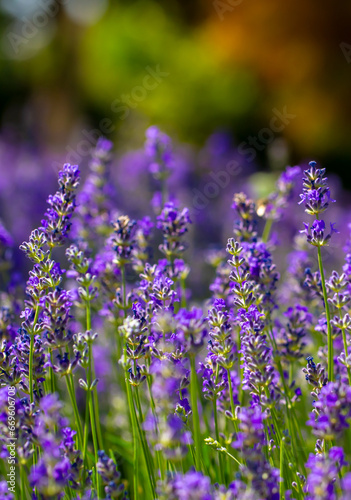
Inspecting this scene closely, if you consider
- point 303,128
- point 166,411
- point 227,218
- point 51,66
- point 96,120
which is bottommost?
point 166,411

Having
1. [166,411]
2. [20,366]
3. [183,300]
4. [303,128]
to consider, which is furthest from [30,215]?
[303,128]

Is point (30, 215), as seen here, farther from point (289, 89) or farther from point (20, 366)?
point (289, 89)

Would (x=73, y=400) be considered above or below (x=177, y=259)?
below

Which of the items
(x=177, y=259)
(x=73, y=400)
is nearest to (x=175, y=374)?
(x=73, y=400)

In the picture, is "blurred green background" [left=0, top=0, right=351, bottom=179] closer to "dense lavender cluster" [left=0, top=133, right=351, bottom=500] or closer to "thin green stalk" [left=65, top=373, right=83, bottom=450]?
"dense lavender cluster" [left=0, top=133, right=351, bottom=500]

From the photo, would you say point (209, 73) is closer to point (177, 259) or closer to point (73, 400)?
point (177, 259)

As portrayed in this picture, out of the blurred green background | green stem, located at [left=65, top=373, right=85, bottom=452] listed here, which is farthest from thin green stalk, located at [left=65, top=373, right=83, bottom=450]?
the blurred green background

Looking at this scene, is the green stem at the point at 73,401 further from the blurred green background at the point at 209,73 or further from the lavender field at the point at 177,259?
the blurred green background at the point at 209,73

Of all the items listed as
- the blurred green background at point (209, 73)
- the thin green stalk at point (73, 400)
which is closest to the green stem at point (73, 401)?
the thin green stalk at point (73, 400)
